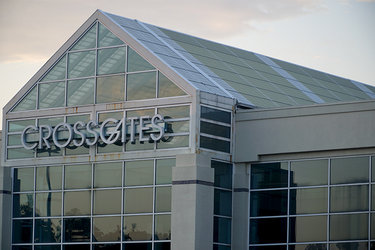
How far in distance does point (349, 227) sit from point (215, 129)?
702cm

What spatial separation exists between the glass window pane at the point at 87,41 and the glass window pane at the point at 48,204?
696cm

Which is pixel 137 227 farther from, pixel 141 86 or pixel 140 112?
pixel 141 86

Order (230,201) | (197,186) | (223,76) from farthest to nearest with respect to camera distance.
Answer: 1. (223,76)
2. (230,201)
3. (197,186)

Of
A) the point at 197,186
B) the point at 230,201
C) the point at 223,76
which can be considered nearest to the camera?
the point at 197,186

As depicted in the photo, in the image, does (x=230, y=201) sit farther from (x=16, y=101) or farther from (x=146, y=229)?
(x=16, y=101)

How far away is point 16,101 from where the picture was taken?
4369 centimetres

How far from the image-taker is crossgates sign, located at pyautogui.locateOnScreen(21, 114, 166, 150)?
3909 centimetres

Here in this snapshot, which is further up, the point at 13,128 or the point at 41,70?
the point at 41,70

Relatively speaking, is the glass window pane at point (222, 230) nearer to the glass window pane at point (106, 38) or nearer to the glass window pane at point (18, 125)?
the glass window pane at point (106, 38)

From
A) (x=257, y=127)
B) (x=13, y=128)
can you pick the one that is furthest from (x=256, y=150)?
(x=13, y=128)

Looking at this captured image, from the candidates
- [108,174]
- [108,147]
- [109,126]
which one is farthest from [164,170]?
[109,126]

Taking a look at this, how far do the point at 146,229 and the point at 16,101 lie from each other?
32.3 feet

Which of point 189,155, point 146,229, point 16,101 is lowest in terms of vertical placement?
point 146,229

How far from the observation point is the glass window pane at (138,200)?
39062mm
